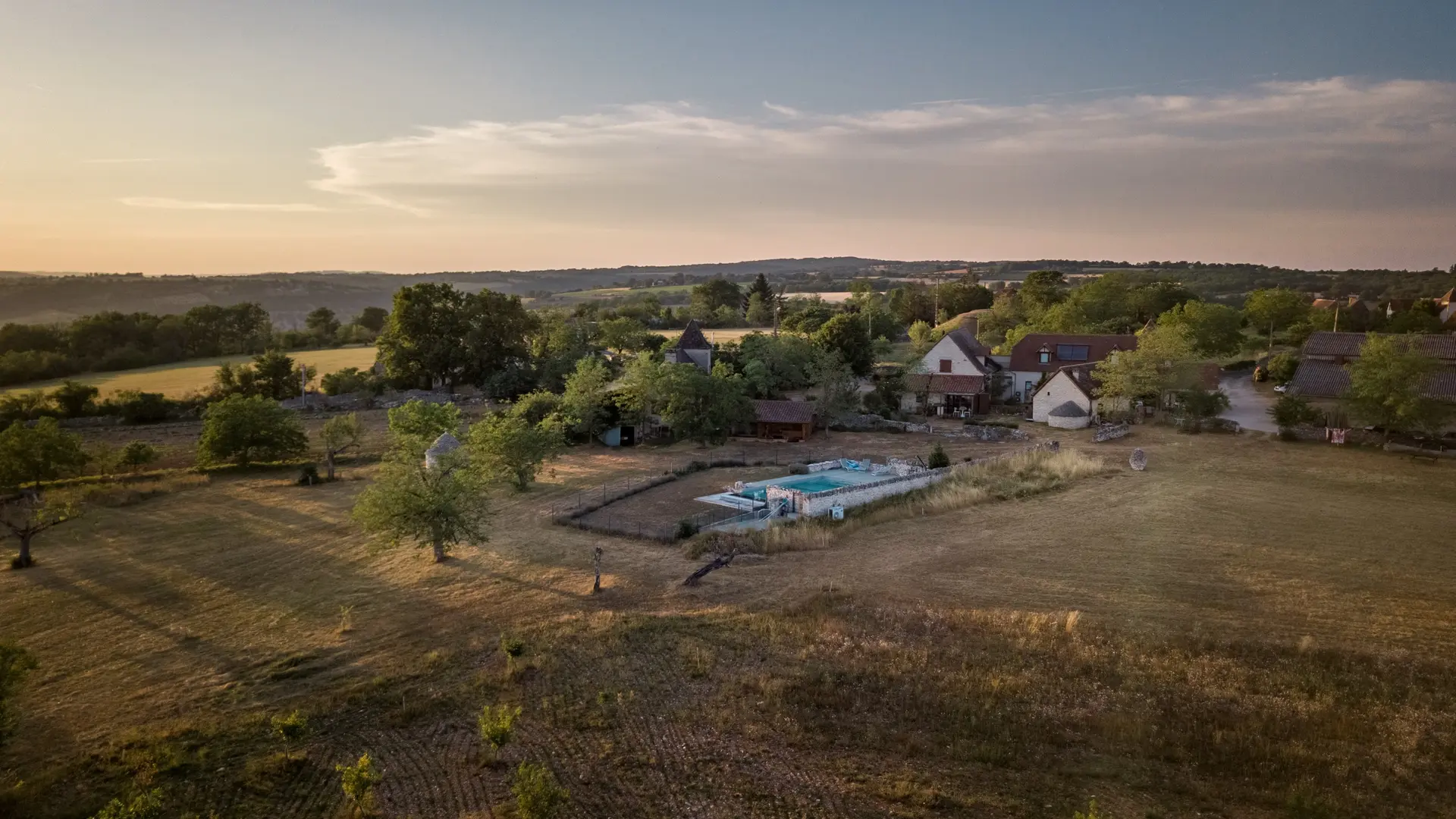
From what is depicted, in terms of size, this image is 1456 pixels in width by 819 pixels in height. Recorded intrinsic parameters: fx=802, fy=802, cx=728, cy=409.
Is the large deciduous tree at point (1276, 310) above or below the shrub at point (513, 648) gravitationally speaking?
above

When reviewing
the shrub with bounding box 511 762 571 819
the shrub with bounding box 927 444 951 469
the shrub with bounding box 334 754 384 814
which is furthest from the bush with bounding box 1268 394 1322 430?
the shrub with bounding box 334 754 384 814

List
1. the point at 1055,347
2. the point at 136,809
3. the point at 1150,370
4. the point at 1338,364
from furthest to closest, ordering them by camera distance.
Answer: the point at 1055,347
the point at 1338,364
the point at 1150,370
the point at 136,809

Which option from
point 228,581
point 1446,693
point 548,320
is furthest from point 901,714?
point 548,320

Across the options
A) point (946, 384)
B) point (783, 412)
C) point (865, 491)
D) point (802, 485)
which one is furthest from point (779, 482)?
point (946, 384)

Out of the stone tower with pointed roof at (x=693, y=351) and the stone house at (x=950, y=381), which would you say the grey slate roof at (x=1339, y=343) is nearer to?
the stone house at (x=950, y=381)

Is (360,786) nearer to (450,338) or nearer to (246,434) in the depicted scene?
(246,434)

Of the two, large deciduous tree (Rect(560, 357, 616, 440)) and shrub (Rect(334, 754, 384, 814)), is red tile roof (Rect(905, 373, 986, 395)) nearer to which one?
large deciduous tree (Rect(560, 357, 616, 440))

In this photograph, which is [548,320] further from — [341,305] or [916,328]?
[341,305]

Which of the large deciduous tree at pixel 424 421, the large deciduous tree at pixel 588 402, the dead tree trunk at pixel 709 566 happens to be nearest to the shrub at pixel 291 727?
the dead tree trunk at pixel 709 566
